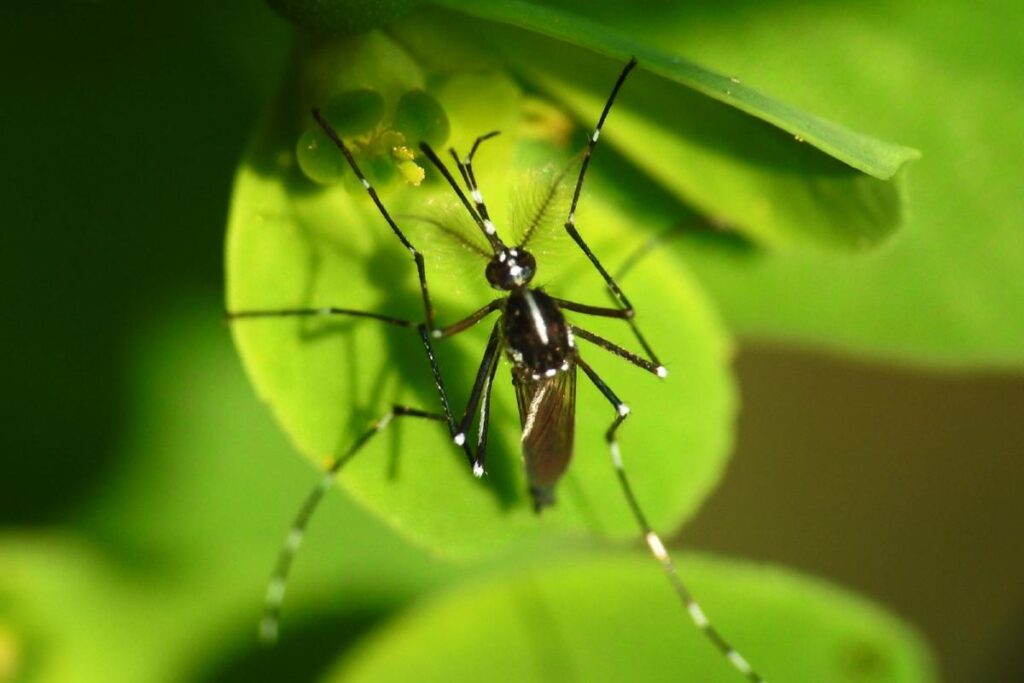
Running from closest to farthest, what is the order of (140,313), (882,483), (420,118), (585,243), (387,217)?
(420,118), (387,217), (585,243), (140,313), (882,483)

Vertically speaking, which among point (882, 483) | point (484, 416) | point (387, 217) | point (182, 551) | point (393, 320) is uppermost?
Result: point (387, 217)

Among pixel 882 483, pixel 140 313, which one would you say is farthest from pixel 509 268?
pixel 882 483

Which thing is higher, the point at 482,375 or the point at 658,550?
the point at 482,375

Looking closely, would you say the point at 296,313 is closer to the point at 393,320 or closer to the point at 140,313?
the point at 393,320

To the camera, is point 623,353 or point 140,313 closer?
point 623,353

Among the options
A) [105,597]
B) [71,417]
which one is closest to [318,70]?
[71,417]

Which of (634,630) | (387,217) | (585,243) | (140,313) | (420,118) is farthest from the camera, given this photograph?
(140,313)
